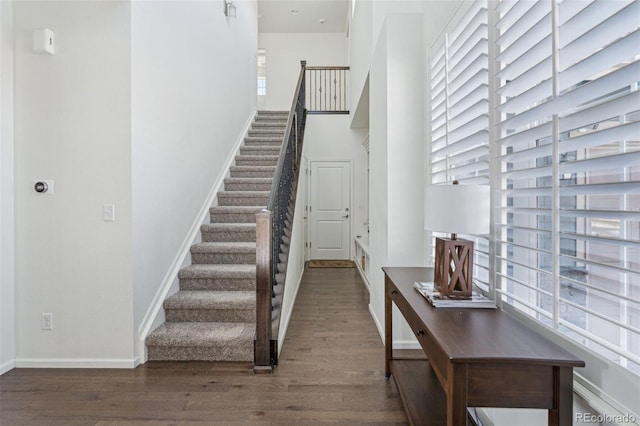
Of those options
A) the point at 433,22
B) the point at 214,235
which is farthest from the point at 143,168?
the point at 433,22

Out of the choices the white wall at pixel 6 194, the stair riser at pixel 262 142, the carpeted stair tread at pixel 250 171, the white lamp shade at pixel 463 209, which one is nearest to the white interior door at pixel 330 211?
the stair riser at pixel 262 142

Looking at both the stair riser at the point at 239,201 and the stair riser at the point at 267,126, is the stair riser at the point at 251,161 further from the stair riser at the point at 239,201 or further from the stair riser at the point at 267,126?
the stair riser at the point at 267,126

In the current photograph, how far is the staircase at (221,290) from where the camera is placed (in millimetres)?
2543

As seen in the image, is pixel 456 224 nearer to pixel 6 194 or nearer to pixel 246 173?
pixel 6 194

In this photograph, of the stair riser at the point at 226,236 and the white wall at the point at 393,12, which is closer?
the white wall at the point at 393,12

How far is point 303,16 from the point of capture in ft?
24.1

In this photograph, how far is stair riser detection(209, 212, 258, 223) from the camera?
12.8 feet

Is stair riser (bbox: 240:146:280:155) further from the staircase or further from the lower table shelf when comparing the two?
the lower table shelf

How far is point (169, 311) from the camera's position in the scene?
2.83 metres

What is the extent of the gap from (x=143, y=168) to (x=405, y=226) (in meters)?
2.18

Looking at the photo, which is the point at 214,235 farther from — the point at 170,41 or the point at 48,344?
the point at 170,41

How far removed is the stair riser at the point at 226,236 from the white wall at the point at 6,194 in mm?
1596

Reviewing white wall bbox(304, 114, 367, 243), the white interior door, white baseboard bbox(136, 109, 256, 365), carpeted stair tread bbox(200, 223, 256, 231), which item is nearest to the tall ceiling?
white wall bbox(304, 114, 367, 243)

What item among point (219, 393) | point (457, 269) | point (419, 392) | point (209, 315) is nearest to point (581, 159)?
point (457, 269)
